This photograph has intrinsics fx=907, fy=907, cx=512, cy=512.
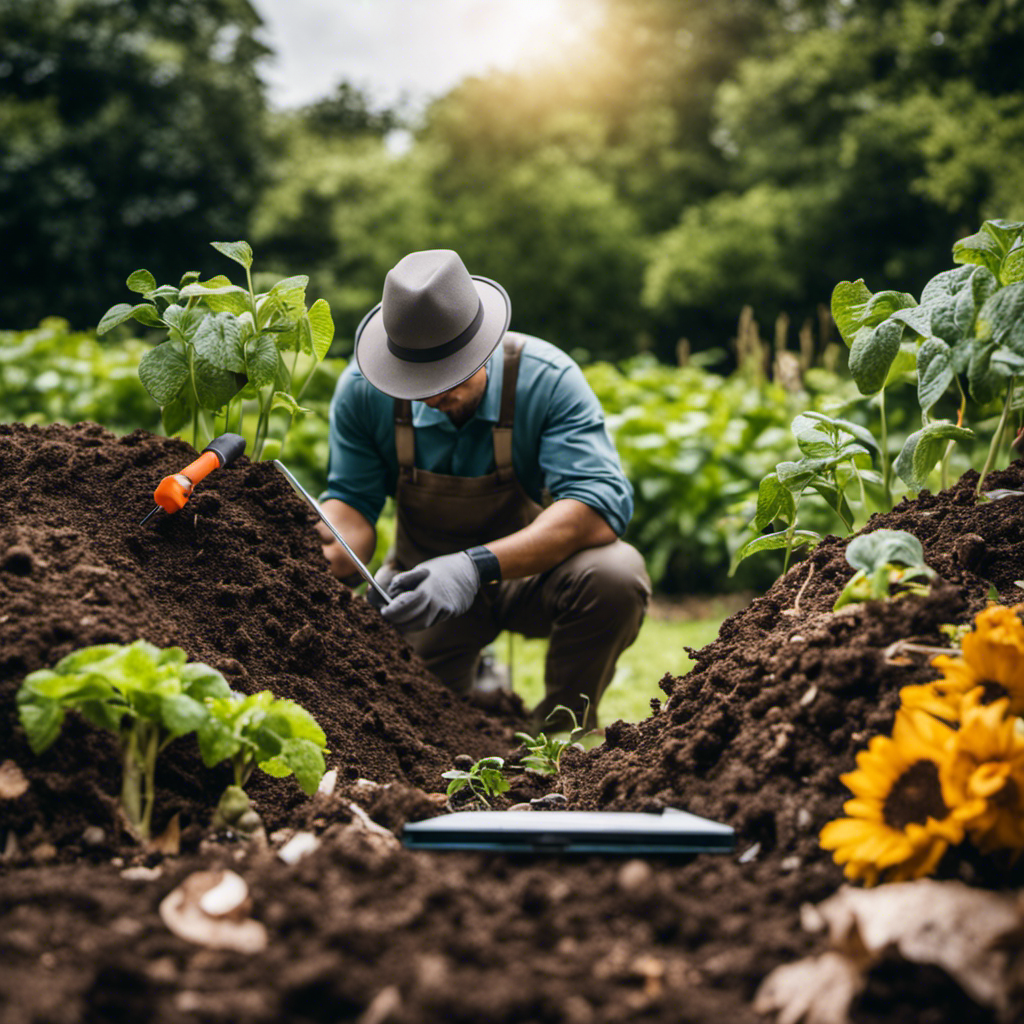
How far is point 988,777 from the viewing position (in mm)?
1088

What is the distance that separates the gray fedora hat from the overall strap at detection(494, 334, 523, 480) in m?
0.25

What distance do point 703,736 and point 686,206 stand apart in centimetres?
1627

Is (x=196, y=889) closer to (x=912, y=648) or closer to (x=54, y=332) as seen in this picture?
(x=912, y=648)

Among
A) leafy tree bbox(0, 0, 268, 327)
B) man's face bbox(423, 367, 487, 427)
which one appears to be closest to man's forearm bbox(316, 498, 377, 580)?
man's face bbox(423, 367, 487, 427)

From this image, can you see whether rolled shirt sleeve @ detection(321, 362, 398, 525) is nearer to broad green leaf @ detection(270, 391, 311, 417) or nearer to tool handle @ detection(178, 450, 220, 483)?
broad green leaf @ detection(270, 391, 311, 417)

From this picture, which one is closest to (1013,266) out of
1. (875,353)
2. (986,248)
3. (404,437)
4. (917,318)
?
(986,248)

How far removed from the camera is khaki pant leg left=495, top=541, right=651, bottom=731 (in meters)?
2.94

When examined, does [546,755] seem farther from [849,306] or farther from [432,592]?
[849,306]

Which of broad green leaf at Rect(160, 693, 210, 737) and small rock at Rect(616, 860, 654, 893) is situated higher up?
broad green leaf at Rect(160, 693, 210, 737)

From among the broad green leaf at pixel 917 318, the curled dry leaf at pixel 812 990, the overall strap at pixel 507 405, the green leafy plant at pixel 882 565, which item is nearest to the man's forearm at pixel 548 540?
the overall strap at pixel 507 405

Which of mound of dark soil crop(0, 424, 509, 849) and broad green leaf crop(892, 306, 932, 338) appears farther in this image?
broad green leaf crop(892, 306, 932, 338)

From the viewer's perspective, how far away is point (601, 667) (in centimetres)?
305

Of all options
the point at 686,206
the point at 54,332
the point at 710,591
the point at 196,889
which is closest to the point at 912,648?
the point at 196,889

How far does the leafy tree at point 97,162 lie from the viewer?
1538 centimetres
